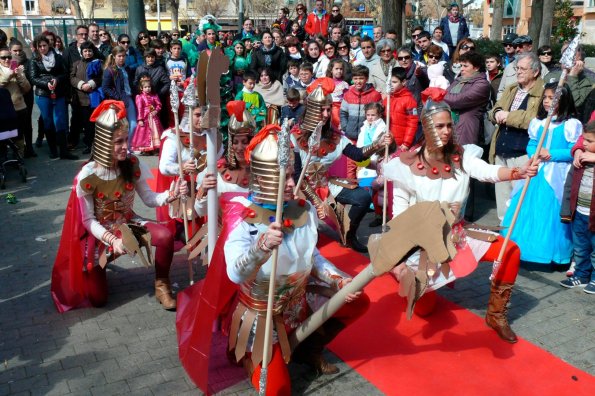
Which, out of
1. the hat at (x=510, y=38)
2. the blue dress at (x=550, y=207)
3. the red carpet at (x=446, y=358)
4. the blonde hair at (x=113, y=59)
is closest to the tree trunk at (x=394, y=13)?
the hat at (x=510, y=38)

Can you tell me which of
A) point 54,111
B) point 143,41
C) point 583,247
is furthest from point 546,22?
point 54,111

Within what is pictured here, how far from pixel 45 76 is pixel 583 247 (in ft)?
26.2

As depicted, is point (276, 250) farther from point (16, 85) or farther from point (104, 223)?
point (16, 85)

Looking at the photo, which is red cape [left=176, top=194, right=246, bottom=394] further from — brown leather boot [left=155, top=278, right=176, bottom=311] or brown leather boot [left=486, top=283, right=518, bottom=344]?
brown leather boot [left=486, top=283, right=518, bottom=344]

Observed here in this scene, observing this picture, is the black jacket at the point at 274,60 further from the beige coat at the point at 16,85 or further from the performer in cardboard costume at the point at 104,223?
the performer in cardboard costume at the point at 104,223

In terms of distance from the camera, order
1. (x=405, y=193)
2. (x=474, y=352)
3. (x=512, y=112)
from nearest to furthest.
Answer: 1. (x=474, y=352)
2. (x=405, y=193)
3. (x=512, y=112)

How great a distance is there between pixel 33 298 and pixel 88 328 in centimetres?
81

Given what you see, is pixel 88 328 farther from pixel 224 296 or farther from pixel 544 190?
pixel 544 190

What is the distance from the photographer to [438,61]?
923cm

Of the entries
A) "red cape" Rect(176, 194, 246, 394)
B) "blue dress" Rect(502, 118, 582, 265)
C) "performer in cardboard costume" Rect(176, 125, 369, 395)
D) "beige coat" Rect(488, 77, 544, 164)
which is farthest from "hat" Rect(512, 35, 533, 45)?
"red cape" Rect(176, 194, 246, 394)

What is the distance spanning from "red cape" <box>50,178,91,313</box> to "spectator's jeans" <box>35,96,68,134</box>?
5491 millimetres

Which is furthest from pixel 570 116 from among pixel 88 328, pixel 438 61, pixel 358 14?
pixel 358 14

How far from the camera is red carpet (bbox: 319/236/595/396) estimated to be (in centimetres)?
408

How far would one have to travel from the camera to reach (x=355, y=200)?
6547 millimetres
